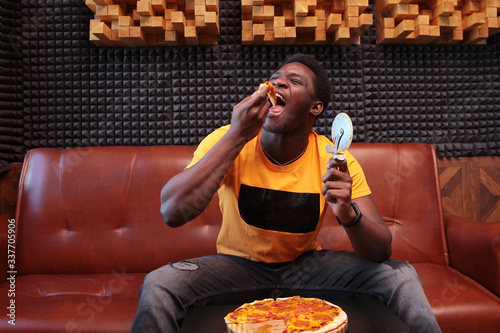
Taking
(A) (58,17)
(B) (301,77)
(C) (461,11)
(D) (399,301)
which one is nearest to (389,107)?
(C) (461,11)

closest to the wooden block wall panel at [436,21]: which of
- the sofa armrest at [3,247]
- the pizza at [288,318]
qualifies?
the pizza at [288,318]

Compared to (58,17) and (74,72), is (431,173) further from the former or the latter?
(58,17)

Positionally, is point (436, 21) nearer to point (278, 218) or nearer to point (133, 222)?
point (278, 218)

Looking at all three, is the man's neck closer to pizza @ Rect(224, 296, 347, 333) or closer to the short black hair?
the short black hair

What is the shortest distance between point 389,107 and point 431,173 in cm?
63

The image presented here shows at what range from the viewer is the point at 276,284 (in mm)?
1614

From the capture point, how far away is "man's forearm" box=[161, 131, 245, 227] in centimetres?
147

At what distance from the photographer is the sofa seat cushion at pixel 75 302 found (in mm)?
1601

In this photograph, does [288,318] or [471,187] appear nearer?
[288,318]

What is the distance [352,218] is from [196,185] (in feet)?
2.12

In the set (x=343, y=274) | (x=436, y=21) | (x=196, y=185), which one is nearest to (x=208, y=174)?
(x=196, y=185)

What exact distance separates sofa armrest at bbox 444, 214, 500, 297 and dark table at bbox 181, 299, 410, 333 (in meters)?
0.83

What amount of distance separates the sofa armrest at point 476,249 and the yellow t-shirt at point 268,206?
749 millimetres

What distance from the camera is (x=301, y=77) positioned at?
73.1 inches
